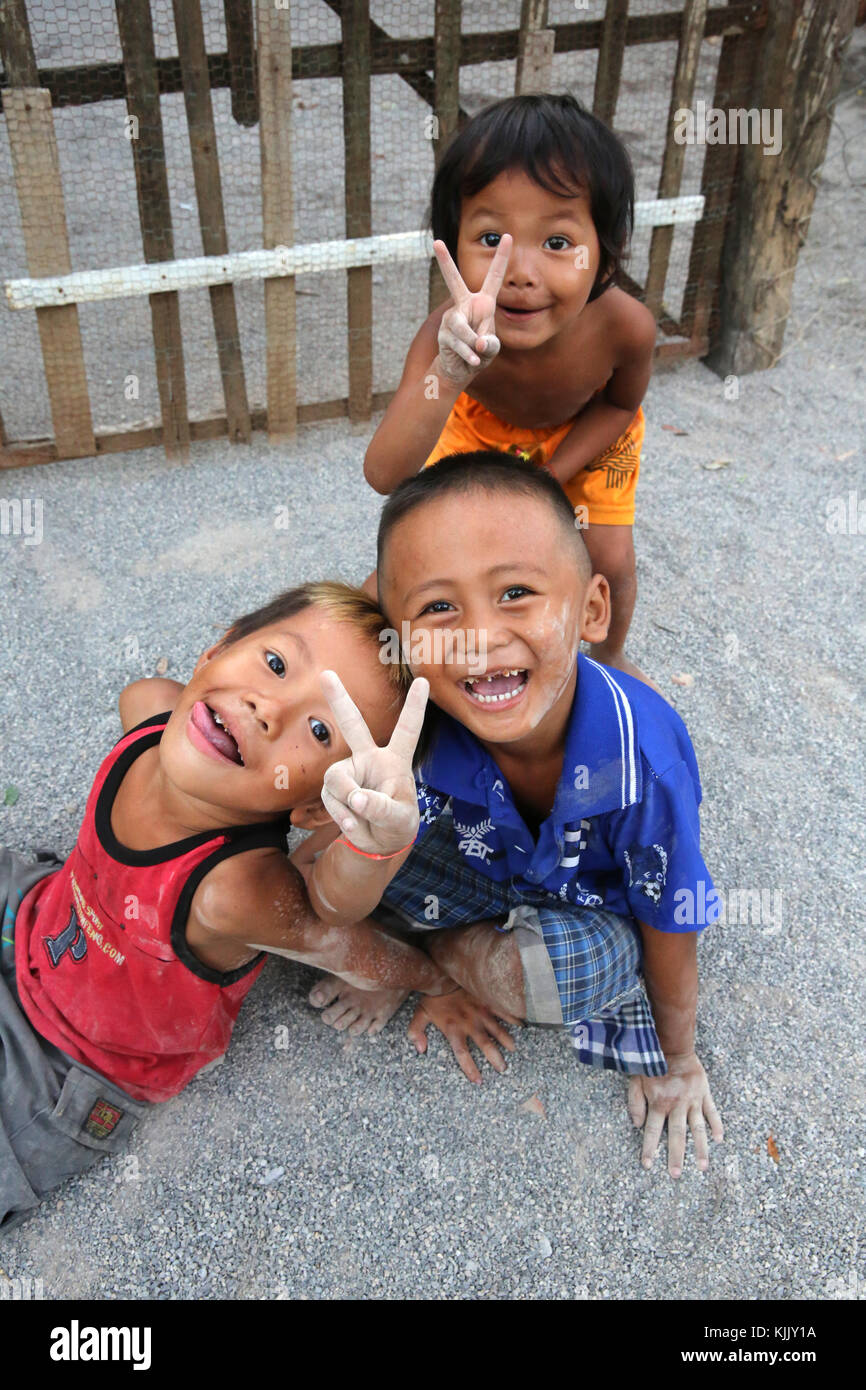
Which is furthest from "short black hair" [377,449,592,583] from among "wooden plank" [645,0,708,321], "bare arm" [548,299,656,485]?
"wooden plank" [645,0,708,321]

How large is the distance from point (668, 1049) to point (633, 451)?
1.33 meters

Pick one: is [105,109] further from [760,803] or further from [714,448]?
[760,803]

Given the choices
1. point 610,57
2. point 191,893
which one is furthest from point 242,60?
point 191,893

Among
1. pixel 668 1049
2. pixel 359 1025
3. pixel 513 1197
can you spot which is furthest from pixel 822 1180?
pixel 359 1025

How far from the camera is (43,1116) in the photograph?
1.76 metres

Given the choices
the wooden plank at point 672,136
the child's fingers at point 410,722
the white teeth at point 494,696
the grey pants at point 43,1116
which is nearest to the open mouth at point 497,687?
the white teeth at point 494,696

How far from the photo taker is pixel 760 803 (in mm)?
2441

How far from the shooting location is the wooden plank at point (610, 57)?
3.19 metres

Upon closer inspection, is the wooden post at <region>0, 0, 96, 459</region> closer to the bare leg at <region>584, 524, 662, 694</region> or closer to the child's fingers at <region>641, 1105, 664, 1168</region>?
the bare leg at <region>584, 524, 662, 694</region>

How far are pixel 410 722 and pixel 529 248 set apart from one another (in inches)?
45.0

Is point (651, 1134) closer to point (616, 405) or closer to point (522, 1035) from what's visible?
point (522, 1035)

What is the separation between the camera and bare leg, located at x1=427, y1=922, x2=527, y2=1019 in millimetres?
1838

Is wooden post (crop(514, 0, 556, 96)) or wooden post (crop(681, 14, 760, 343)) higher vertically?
wooden post (crop(514, 0, 556, 96))

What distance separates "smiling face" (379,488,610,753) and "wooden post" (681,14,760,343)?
2.65 meters
